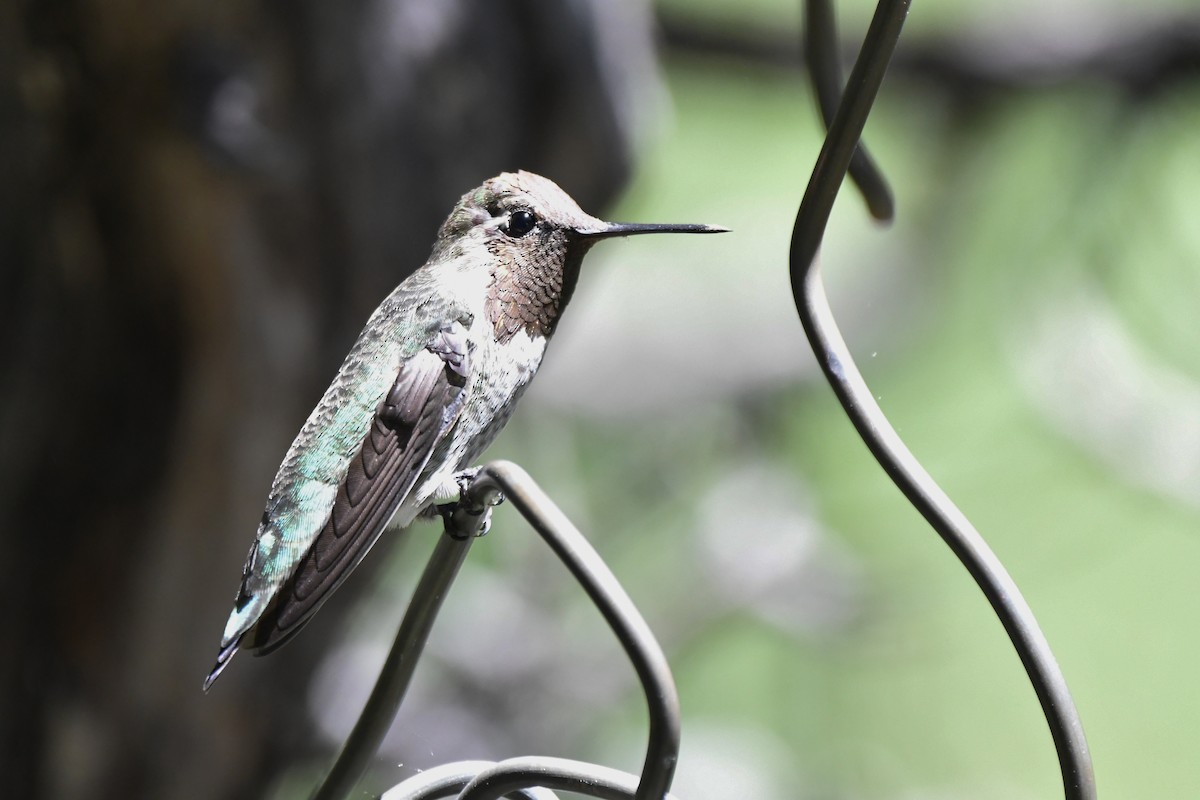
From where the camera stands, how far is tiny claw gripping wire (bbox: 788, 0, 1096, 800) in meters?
0.78

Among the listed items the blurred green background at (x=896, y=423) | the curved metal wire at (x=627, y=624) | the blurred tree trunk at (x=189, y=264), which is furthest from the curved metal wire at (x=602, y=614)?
the blurred green background at (x=896, y=423)

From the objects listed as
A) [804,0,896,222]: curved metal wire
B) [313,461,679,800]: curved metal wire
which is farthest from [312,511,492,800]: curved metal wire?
[804,0,896,222]: curved metal wire

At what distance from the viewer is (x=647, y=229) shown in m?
1.16

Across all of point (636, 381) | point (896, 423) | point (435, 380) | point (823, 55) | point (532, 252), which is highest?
point (823, 55)

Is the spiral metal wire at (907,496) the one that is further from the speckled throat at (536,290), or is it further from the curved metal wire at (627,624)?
the speckled throat at (536,290)

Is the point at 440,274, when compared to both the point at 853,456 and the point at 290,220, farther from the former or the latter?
the point at 853,456

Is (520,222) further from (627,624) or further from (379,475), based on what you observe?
(627,624)

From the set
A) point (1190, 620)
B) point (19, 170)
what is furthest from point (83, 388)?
point (1190, 620)

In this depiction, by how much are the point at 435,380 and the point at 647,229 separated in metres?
0.35

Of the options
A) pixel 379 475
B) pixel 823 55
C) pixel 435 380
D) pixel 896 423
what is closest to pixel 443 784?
pixel 379 475

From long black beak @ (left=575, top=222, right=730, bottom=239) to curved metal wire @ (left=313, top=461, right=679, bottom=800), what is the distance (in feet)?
0.89

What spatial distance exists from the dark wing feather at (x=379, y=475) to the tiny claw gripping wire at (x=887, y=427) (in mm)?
557

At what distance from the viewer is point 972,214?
5238 mm

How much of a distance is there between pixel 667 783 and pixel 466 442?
2.23 feet
